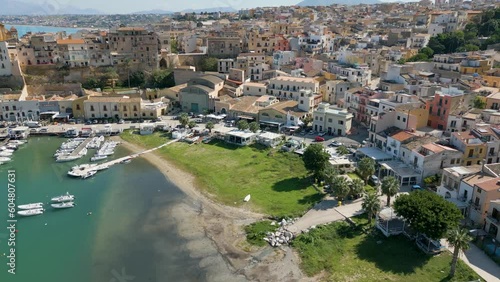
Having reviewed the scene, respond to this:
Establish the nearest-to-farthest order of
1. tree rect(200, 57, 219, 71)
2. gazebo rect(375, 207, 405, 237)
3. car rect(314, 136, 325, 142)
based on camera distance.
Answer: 1. gazebo rect(375, 207, 405, 237)
2. car rect(314, 136, 325, 142)
3. tree rect(200, 57, 219, 71)

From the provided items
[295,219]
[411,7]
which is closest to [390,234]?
[295,219]

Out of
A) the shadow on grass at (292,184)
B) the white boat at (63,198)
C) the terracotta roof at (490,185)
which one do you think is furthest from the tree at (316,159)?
the white boat at (63,198)

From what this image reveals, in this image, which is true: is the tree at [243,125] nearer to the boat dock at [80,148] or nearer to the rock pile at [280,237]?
the boat dock at [80,148]

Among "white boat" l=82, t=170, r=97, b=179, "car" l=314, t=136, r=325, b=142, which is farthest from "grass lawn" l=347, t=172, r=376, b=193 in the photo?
"white boat" l=82, t=170, r=97, b=179

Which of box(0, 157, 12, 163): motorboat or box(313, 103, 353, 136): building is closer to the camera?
box(0, 157, 12, 163): motorboat

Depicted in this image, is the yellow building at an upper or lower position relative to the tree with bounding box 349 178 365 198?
upper

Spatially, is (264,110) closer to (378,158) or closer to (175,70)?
(378,158)

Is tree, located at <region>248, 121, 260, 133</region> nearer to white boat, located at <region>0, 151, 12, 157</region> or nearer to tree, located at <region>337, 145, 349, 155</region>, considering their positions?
tree, located at <region>337, 145, 349, 155</region>
